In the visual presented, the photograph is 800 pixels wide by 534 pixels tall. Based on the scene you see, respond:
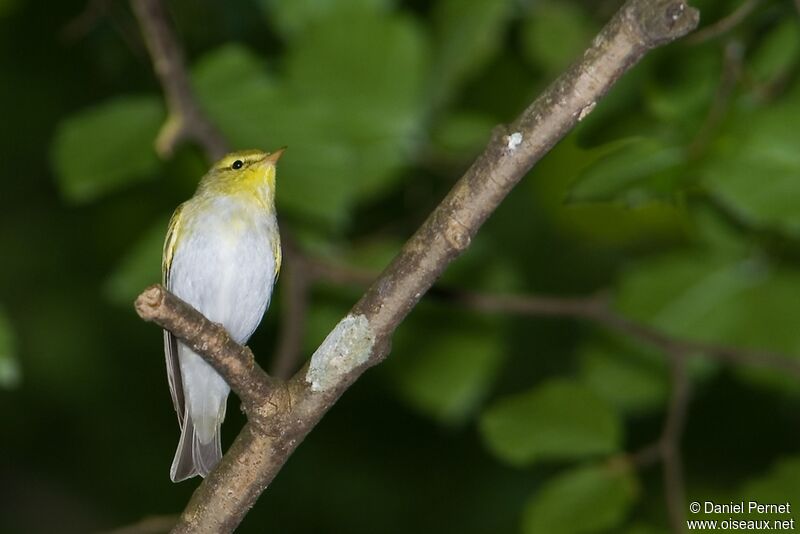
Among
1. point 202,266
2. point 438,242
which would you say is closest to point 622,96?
point 202,266

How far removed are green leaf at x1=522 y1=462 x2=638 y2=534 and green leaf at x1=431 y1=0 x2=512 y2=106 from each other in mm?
2249

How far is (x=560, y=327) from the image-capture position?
8930mm

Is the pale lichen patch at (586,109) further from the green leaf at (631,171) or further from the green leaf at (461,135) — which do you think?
the green leaf at (461,135)

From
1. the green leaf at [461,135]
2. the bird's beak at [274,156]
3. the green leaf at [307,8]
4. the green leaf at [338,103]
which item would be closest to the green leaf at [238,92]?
the green leaf at [338,103]

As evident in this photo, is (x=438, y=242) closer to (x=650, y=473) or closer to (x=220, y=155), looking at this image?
(x=220, y=155)

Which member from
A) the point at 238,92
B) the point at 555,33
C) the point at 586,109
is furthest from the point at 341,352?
the point at 555,33

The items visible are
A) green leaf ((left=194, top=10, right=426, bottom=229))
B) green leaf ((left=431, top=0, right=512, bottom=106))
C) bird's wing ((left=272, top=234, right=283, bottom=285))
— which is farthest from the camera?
green leaf ((left=431, top=0, right=512, bottom=106))

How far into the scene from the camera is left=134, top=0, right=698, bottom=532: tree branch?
263 centimetres

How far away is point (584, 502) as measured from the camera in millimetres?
4824

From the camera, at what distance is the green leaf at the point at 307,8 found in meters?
5.86

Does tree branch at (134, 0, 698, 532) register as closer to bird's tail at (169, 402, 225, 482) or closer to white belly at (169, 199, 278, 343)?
bird's tail at (169, 402, 225, 482)

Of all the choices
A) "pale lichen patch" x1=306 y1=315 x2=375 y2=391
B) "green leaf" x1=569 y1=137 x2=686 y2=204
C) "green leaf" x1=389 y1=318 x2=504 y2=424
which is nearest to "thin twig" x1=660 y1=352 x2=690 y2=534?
"green leaf" x1=569 y1=137 x2=686 y2=204

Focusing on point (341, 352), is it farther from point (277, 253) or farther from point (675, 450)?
point (675, 450)

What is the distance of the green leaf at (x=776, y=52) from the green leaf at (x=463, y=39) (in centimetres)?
150
